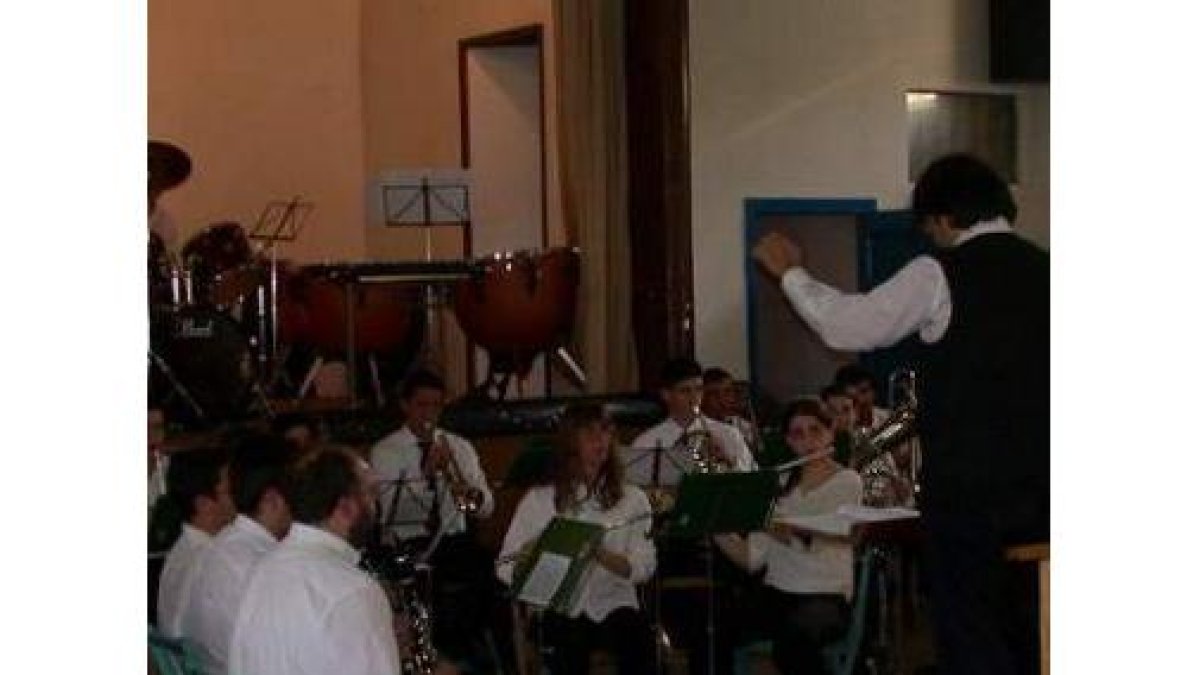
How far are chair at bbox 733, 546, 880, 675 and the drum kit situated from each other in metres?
4.06

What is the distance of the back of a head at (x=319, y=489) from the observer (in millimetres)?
5418

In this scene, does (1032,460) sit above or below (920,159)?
below

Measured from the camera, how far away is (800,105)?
1309 cm

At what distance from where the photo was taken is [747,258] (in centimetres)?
1288

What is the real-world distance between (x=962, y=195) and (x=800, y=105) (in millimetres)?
7808

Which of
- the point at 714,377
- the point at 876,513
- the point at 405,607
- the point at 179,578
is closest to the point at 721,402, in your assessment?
the point at 714,377

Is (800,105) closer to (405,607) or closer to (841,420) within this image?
(841,420)

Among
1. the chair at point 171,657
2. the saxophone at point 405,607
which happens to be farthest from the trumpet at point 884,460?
the chair at point 171,657

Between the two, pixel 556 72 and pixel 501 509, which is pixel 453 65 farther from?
pixel 501 509

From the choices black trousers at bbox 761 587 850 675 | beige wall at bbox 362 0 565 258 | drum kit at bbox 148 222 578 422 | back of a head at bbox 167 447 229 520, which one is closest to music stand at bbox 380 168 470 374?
drum kit at bbox 148 222 578 422

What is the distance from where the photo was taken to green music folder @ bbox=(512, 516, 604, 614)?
705 cm

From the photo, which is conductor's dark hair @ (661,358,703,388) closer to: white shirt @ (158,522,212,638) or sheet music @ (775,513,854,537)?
sheet music @ (775,513,854,537)
